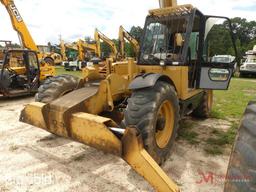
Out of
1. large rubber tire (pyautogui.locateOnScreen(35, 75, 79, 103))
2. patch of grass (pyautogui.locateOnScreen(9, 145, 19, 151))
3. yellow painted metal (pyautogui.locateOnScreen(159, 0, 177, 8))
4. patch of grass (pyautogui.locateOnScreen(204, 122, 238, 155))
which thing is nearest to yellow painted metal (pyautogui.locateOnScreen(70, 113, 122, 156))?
Answer: large rubber tire (pyautogui.locateOnScreen(35, 75, 79, 103))

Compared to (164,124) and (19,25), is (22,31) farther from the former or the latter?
(164,124)

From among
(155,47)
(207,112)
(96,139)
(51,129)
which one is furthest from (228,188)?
(207,112)

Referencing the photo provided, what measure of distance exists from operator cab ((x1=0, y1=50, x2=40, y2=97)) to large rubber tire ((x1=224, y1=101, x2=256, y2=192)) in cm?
863

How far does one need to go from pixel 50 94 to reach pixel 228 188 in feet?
11.6

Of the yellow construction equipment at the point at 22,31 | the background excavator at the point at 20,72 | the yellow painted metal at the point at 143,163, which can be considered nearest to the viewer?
the yellow painted metal at the point at 143,163

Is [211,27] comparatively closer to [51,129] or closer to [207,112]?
[207,112]

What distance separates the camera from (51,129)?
12.1 ft

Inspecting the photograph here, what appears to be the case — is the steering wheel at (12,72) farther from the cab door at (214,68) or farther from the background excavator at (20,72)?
the cab door at (214,68)

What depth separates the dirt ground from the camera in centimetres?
318

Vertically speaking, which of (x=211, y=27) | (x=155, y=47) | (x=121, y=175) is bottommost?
(x=121, y=175)

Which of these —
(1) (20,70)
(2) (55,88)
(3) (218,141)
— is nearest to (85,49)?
(1) (20,70)

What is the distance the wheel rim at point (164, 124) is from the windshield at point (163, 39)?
3.18ft

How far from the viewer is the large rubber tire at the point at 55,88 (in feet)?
15.1
